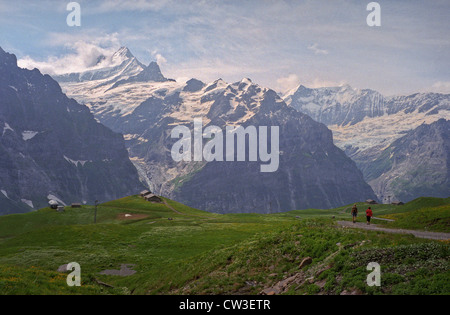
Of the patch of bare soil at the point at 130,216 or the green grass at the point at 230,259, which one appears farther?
the patch of bare soil at the point at 130,216

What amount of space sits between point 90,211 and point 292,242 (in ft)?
361

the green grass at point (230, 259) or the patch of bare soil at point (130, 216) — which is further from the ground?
the green grass at point (230, 259)

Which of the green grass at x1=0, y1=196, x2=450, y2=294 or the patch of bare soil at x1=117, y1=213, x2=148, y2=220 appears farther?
the patch of bare soil at x1=117, y1=213, x2=148, y2=220

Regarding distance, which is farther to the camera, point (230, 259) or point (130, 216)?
point (130, 216)

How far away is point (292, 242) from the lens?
37.4 m

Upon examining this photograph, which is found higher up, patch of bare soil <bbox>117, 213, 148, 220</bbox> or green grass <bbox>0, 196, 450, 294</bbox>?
green grass <bbox>0, 196, 450, 294</bbox>

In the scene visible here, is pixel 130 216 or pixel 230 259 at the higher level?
pixel 230 259

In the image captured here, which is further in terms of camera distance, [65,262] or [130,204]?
[130,204]
